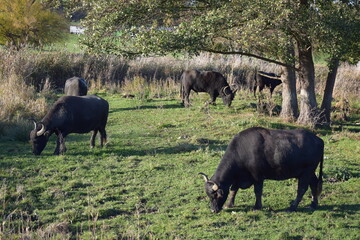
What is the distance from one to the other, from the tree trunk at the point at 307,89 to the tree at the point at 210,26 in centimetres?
13

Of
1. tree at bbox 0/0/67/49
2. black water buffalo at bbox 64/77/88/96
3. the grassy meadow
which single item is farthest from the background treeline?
tree at bbox 0/0/67/49

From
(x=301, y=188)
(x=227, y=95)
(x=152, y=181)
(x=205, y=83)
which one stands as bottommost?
(x=152, y=181)

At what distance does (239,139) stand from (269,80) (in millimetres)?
14483

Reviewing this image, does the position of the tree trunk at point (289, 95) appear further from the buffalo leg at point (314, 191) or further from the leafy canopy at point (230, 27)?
the buffalo leg at point (314, 191)

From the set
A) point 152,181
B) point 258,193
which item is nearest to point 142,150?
point 152,181

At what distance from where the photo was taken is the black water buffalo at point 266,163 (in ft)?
27.3

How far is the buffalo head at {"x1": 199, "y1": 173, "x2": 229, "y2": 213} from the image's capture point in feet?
27.0

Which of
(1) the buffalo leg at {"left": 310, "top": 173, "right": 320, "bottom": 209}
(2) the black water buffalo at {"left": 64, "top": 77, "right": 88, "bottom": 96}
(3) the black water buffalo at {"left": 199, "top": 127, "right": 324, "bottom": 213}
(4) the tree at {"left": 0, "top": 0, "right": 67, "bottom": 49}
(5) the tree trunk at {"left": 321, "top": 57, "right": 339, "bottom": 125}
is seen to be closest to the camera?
(3) the black water buffalo at {"left": 199, "top": 127, "right": 324, "bottom": 213}

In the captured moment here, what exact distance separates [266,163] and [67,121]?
6.19 metres

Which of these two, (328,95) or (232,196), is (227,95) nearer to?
(328,95)

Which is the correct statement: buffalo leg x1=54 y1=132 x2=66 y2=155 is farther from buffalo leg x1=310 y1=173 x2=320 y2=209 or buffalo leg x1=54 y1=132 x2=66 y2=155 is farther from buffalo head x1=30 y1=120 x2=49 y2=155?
buffalo leg x1=310 y1=173 x2=320 y2=209

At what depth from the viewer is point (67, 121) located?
12.4 meters

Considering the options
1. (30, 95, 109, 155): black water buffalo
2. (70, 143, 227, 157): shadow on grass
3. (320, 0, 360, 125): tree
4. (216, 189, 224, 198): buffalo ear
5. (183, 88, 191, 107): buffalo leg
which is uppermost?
(320, 0, 360, 125): tree

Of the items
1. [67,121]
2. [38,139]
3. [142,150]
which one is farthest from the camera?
[142,150]
